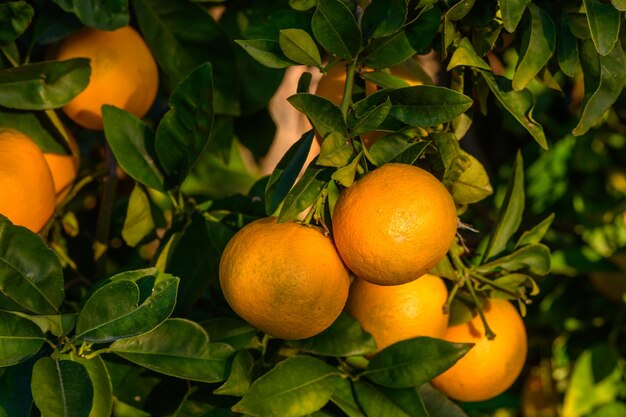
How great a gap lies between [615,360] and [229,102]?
1044 mm

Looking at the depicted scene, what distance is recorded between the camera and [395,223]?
825 millimetres

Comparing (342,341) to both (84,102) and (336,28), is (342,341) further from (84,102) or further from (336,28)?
(84,102)

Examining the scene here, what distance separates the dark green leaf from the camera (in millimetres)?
1124

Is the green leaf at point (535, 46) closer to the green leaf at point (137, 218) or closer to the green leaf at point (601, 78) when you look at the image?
the green leaf at point (601, 78)

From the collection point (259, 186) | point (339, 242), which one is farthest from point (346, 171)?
point (259, 186)

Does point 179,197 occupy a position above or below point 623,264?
above

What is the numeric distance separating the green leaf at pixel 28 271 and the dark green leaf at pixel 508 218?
0.57 m

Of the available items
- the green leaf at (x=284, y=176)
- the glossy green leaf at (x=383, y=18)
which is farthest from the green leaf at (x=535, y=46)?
the green leaf at (x=284, y=176)

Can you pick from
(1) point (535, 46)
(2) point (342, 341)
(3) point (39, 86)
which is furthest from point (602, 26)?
(3) point (39, 86)

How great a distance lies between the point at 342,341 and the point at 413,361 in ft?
0.30

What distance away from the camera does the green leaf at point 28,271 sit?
0.89m

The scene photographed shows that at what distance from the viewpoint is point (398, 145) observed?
2.99ft

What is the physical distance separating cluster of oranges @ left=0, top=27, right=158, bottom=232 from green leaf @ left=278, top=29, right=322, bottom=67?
345mm

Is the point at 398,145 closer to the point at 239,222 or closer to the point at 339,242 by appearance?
the point at 339,242
